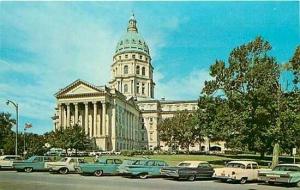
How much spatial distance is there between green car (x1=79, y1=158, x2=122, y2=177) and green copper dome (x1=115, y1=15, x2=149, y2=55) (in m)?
120

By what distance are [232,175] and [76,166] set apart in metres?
13.6

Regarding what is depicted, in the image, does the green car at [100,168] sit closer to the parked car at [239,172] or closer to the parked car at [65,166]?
the parked car at [65,166]

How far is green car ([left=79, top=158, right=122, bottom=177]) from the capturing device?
34188mm

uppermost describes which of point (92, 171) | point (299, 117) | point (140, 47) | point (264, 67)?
point (140, 47)

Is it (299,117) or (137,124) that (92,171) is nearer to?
(299,117)

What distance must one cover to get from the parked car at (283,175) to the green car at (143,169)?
7.40 meters

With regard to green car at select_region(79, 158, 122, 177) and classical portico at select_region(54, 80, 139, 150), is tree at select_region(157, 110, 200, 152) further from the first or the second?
green car at select_region(79, 158, 122, 177)

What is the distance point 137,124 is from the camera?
14675 centimetres

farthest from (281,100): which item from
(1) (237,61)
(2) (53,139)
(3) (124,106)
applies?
(3) (124,106)

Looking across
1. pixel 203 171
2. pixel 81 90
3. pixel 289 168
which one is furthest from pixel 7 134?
pixel 289 168

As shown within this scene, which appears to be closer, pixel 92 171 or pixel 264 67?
pixel 92 171

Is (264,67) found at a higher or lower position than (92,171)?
higher

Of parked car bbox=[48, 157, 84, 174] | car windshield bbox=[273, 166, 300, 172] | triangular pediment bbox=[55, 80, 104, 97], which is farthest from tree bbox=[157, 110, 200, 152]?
car windshield bbox=[273, 166, 300, 172]

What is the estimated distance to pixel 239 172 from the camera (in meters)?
29.1
